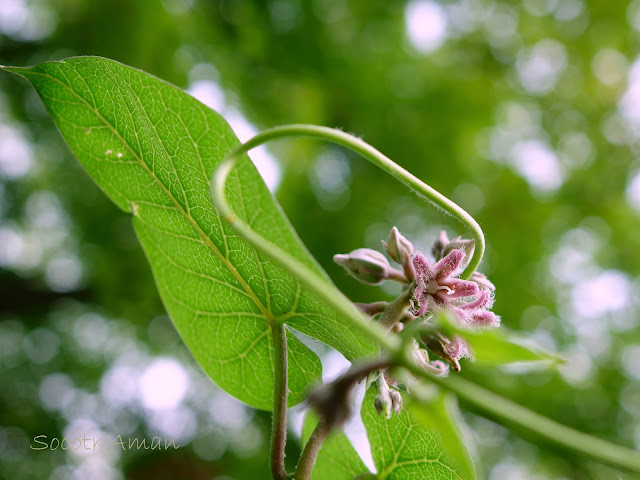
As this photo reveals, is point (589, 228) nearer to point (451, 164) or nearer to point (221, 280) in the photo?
point (451, 164)

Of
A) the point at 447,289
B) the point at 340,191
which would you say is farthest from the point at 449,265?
the point at 340,191

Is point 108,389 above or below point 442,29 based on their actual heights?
below

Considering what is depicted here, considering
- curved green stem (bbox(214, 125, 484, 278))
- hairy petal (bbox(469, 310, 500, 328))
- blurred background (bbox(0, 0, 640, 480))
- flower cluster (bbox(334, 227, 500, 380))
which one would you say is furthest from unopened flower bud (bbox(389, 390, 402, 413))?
blurred background (bbox(0, 0, 640, 480))

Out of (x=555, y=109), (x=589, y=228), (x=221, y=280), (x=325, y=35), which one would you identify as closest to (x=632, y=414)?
(x=589, y=228)

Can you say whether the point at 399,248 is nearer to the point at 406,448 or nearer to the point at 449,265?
the point at 449,265

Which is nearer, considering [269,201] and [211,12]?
[269,201]

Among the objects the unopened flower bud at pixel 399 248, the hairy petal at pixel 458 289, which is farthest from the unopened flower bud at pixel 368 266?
the hairy petal at pixel 458 289
